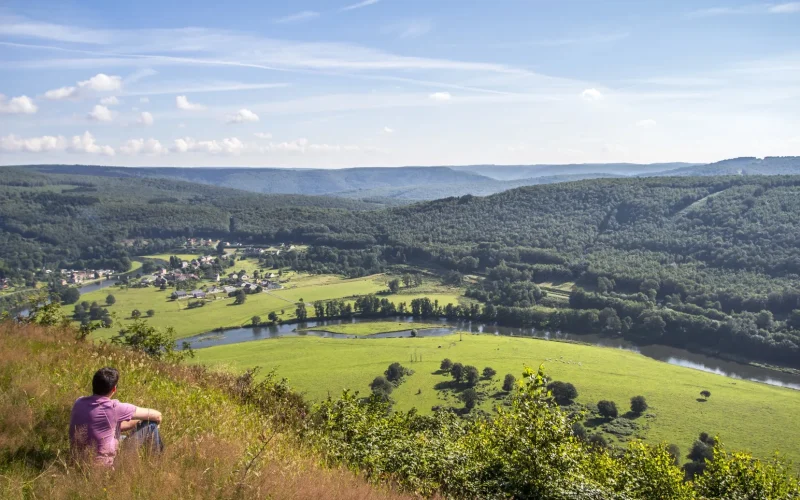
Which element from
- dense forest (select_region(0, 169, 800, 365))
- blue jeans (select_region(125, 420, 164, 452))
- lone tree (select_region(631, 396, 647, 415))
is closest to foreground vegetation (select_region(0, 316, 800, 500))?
blue jeans (select_region(125, 420, 164, 452))

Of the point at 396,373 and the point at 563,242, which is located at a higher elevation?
the point at 563,242

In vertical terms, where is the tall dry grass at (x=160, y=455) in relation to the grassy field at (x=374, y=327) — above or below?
above

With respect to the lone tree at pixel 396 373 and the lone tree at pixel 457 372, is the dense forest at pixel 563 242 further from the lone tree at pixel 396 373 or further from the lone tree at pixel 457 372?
the lone tree at pixel 396 373

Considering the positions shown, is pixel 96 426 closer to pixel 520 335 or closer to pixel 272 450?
pixel 272 450

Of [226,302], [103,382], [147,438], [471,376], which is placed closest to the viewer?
[103,382]

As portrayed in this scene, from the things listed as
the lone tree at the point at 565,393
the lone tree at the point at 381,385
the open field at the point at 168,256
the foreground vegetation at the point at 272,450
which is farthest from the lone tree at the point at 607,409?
the open field at the point at 168,256

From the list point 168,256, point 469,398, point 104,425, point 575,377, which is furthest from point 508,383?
point 168,256
